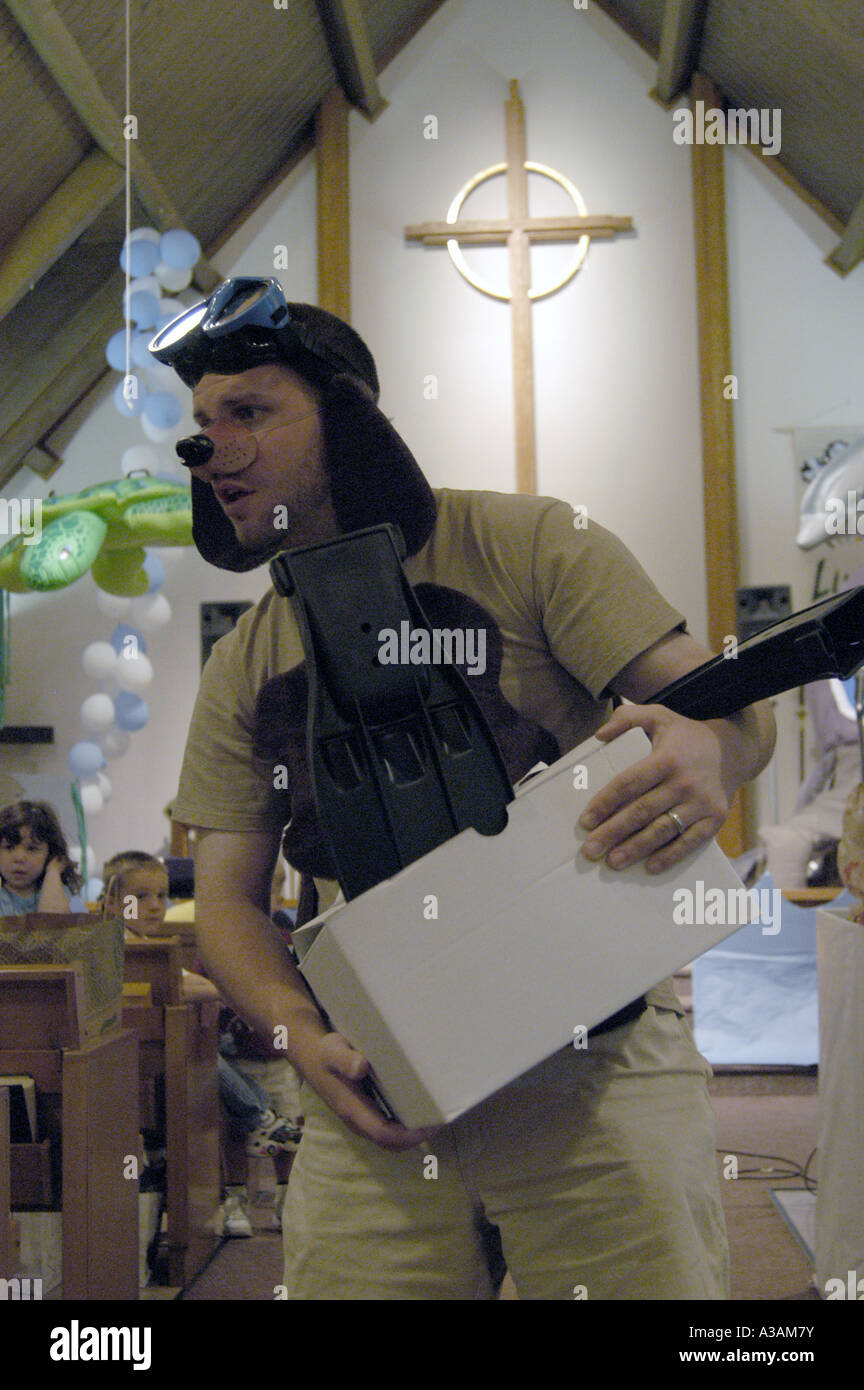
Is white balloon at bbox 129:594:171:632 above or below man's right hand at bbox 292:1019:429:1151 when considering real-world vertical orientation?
above

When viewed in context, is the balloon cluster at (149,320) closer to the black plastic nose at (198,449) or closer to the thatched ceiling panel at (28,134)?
the thatched ceiling panel at (28,134)

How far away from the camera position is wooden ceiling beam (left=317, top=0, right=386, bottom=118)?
6.44m

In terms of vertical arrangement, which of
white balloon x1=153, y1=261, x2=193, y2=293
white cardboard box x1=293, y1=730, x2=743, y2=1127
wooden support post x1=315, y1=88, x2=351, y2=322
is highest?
wooden support post x1=315, y1=88, x2=351, y2=322

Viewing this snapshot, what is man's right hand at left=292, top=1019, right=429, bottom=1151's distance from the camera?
3.08 ft

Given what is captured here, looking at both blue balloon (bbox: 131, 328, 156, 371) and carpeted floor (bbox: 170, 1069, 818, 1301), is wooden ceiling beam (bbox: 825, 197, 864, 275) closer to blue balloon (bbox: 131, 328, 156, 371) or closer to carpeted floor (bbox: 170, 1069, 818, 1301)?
blue balloon (bbox: 131, 328, 156, 371)

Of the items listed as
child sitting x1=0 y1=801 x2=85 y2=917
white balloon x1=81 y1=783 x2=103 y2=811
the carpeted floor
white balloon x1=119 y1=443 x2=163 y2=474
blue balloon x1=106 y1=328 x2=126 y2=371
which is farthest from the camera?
white balloon x1=81 y1=783 x2=103 y2=811

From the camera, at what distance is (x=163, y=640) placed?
7246 mm

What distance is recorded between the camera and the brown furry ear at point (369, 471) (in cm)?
108

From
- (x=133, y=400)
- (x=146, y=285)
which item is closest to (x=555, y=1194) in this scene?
(x=133, y=400)

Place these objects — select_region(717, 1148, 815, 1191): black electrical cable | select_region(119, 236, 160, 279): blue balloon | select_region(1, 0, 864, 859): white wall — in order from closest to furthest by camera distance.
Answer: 1. select_region(717, 1148, 815, 1191): black electrical cable
2. select_region(119, 236, 160, 279): blue balloon
3. select_region(1, 0, 864, 859): white wall

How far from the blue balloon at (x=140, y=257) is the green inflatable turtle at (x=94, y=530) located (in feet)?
2.49

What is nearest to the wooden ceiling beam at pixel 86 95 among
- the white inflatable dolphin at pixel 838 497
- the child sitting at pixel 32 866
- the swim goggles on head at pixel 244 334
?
the child sitting at pixel 32 866

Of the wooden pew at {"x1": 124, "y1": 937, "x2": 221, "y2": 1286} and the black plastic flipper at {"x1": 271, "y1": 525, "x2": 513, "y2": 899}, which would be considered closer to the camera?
the black plastic flipper at {"x1": 271, "y1": 525, "x2": 513, "y2": 899}

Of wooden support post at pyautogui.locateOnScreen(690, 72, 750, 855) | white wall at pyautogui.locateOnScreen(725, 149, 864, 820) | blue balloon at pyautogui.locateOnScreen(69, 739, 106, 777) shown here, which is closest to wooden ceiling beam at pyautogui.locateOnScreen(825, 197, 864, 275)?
white wall at pyautogui.locateOnScreen(725, 149, 864, 820)
